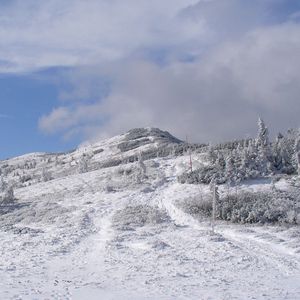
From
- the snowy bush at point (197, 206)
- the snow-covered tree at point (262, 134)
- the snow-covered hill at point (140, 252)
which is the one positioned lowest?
the snow-covered hill at point (140, 252)

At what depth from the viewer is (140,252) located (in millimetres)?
42812

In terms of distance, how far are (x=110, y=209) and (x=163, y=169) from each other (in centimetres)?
5118

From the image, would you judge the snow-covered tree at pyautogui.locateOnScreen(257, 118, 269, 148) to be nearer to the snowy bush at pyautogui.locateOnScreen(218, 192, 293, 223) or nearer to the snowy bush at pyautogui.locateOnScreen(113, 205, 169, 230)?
the snowy bush at pyautogui.locateOnScreen(218, 192, 293, 223)

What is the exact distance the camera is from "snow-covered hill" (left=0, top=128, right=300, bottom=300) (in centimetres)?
2827

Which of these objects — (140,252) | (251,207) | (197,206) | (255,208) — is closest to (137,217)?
(197,206)

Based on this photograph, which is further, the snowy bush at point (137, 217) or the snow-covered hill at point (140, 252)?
the snowy bush at point (137, 217)

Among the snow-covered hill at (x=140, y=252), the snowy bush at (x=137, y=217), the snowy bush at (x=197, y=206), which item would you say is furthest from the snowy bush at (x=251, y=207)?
the snowy bush at (x=137, y=217)

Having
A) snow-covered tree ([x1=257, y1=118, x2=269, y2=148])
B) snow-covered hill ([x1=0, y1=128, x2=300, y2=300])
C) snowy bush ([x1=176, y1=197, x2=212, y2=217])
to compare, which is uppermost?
snow-covered tree ([x1=257, y1=118, x2=269, y2=148])

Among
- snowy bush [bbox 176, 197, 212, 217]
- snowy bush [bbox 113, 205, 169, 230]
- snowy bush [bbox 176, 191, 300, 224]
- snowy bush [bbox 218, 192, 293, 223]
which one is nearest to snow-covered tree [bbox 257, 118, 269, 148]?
snowy bush [bbox 176, 191, 300, 224]

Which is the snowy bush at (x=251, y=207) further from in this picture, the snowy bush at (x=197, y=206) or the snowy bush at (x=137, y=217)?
the snowy bush at (x=137, y=217)

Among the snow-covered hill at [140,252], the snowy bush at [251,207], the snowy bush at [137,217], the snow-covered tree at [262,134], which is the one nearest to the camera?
the snow-covered hill at [140,252]

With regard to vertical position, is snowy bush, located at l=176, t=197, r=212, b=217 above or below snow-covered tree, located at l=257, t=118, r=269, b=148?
below

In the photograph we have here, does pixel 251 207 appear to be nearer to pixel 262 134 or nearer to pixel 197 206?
pixel 197 206

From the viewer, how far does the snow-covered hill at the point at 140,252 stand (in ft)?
92.7
